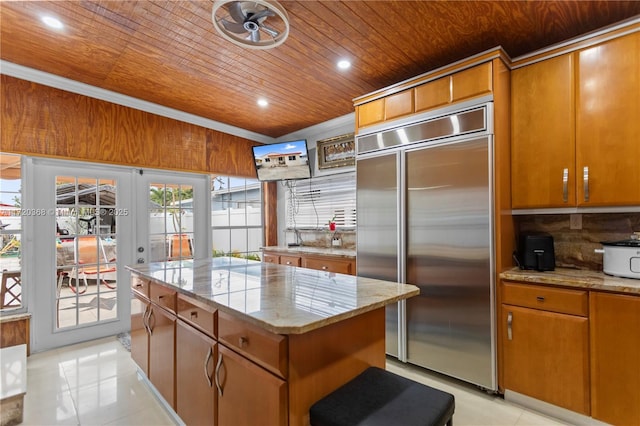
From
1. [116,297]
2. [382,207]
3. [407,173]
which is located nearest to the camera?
[407,173]

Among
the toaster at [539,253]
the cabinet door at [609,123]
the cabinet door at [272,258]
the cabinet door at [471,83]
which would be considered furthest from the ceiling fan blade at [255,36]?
the cabinet door at [272,258]

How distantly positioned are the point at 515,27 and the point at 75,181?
168 inches

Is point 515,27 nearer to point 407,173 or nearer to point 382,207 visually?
point 407,173

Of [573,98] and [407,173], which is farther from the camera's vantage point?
[407,173]

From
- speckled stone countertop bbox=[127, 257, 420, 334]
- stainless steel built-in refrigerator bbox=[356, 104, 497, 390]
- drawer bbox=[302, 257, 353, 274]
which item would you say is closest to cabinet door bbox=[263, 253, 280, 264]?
drawer bbox=[302, 257, 353, 274]

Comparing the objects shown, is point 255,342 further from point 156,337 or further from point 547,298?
point 547,298

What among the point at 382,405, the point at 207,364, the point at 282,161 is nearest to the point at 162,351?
the point at 207,364

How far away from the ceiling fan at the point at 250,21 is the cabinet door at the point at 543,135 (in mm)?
1826

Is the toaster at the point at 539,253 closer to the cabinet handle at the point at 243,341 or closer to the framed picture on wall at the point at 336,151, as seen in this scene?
the cabinet handle at the point at 243,341

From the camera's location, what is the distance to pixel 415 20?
2107 millimetres

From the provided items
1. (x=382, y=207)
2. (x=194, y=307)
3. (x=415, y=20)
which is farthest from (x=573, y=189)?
(x=194, y=307)

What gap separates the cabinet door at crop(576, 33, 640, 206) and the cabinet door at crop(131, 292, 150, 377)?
10.6ft

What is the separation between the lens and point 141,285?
92.9 inches

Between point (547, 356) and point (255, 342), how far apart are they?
197 centimetres
